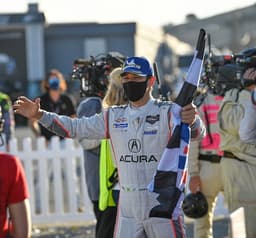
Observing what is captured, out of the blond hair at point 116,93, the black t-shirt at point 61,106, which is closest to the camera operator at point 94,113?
the blond hair at point 116,93

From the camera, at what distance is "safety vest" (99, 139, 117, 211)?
5785 mm

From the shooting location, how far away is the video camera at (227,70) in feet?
20.0

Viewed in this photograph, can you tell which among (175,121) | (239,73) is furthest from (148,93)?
(239,73)

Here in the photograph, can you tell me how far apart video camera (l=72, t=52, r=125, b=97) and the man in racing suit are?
172 cm

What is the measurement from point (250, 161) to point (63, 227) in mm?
4361

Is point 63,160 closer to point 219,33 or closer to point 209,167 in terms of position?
point 209,167

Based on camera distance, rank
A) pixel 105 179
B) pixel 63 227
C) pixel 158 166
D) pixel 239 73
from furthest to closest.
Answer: pixel 63 227 → pixel 239 73 → pixel 105 179 → pixel 158 166

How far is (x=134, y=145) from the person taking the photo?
4.89 m

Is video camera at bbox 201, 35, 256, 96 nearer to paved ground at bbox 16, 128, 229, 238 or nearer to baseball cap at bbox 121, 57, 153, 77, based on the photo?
baseball cap at bbox 121, 57, 153, 77

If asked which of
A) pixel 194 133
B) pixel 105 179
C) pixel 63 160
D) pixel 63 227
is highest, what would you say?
pixel 194 133

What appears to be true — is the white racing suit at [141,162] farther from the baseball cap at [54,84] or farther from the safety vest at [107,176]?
the baseball cap at [54,84]

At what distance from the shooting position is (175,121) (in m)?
4.75

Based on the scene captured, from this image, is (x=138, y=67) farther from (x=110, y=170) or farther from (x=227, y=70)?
(x=227, y=70)

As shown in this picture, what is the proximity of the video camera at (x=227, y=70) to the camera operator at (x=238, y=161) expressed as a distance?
3.5 inches
